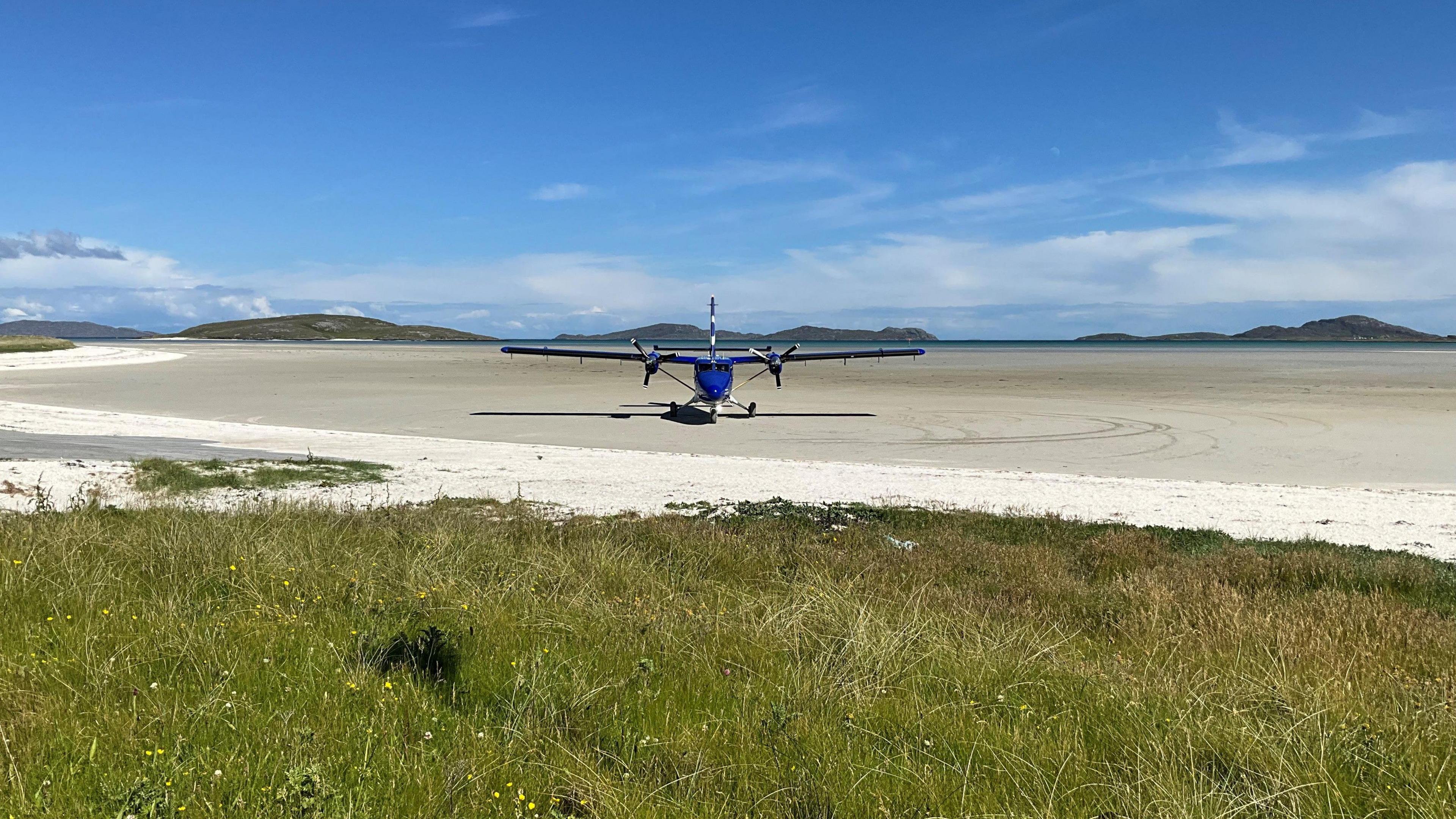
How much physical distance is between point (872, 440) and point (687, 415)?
28.3 feet

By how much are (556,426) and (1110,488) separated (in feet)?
58.3

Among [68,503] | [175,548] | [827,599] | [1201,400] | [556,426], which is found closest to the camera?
[827,599]

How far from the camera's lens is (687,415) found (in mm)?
31000

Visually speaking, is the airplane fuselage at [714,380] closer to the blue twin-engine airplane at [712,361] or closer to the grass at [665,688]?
the blue twin-engine airplane at [712,361]

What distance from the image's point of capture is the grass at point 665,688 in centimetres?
322

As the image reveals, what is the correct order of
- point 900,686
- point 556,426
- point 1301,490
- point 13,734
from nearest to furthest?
1. point 13,734
2. point 900,686
3. point 1301,490
4. point 556,426

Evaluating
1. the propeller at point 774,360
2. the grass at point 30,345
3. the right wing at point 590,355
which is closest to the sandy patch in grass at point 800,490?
the right wing at point 590,355

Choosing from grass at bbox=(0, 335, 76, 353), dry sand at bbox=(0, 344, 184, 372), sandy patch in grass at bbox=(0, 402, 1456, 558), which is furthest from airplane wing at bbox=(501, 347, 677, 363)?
grass at bbox=(0, 335, 76, 353)

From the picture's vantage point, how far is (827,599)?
573cm

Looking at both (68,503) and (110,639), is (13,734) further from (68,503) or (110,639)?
(68,503)

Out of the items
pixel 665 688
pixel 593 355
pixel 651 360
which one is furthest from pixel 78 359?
pixel 665 688

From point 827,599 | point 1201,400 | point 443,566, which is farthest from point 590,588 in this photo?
point 1201,400

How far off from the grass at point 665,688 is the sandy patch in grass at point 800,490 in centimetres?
522

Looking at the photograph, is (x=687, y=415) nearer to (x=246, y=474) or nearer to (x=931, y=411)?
(x=931, y=411)
